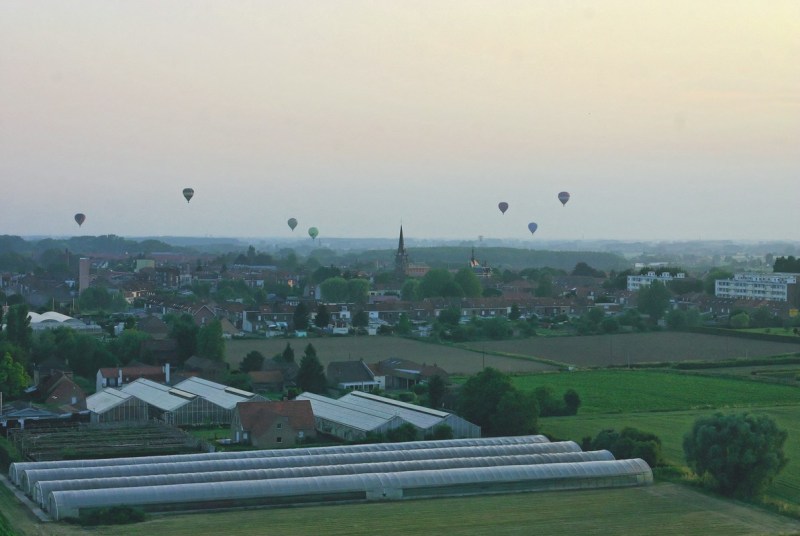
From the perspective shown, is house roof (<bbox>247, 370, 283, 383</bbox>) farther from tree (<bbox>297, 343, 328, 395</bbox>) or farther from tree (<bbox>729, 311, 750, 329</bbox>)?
tree (<bbox>729, 311, 750, 329</bbox>)

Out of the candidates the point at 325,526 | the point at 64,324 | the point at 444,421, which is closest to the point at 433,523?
the point at 325,526

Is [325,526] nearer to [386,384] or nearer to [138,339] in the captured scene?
[386,384]

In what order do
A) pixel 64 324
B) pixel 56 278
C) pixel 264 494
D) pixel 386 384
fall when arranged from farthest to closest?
pixel 56 278
pixel 64 324
pixel 386 384
pixel 264 494

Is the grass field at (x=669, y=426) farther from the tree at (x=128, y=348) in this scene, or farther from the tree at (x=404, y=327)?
the tree at (x=404, y=327)

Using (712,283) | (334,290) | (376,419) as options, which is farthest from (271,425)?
(712,283)

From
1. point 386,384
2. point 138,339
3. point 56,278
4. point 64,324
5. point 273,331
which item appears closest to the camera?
point 386,384

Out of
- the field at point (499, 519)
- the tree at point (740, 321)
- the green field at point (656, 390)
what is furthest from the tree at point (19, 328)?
the tree at point (740, 321)

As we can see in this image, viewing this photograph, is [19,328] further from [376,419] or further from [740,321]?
[740,321]
